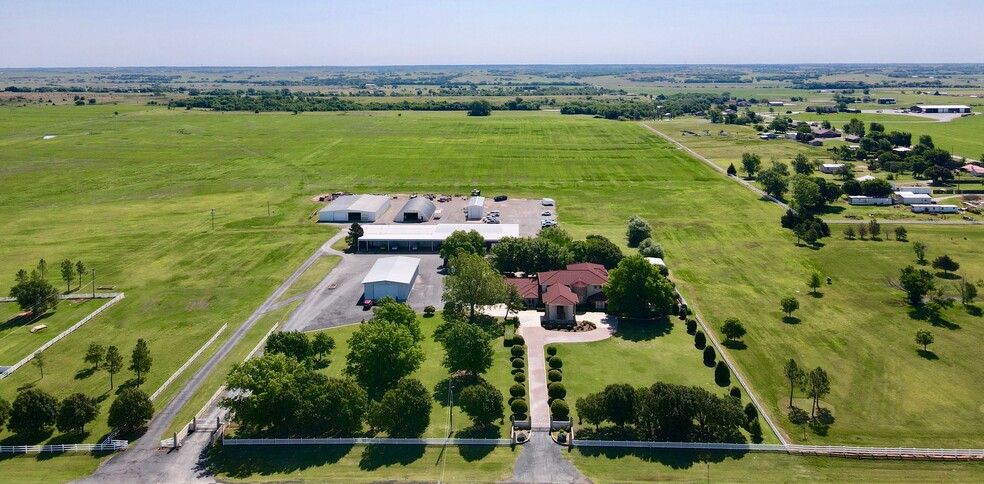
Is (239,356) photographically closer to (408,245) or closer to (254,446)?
(254,446)

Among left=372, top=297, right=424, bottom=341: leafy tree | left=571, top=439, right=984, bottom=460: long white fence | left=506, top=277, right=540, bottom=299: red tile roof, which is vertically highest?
left=372, top=297, right=424, bottom=341: leafy tree

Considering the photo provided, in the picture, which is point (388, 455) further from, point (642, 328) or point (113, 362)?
point (642, 328)

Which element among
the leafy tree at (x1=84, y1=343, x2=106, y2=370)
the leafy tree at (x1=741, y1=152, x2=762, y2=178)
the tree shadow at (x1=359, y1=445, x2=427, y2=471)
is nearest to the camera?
the tree shadow at (x1=359, y1=445, x2=427, y2=471)

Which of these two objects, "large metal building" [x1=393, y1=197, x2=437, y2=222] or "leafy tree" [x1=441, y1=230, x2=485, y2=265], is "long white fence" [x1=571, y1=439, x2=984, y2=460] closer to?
"leafy tree" [x1=441, y1=230, x2=485, y2=265]

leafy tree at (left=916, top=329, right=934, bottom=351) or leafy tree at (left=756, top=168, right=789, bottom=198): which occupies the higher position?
leafy tree at (left=756, top=168, right=789, bottom=198)

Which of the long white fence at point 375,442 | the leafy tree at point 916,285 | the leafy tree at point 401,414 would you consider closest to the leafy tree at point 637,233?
the leafy tree at point 916,285

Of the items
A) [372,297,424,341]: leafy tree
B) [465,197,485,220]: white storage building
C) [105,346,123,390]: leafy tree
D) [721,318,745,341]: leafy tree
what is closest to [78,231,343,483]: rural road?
[105,346,123,390]: leafy tree
